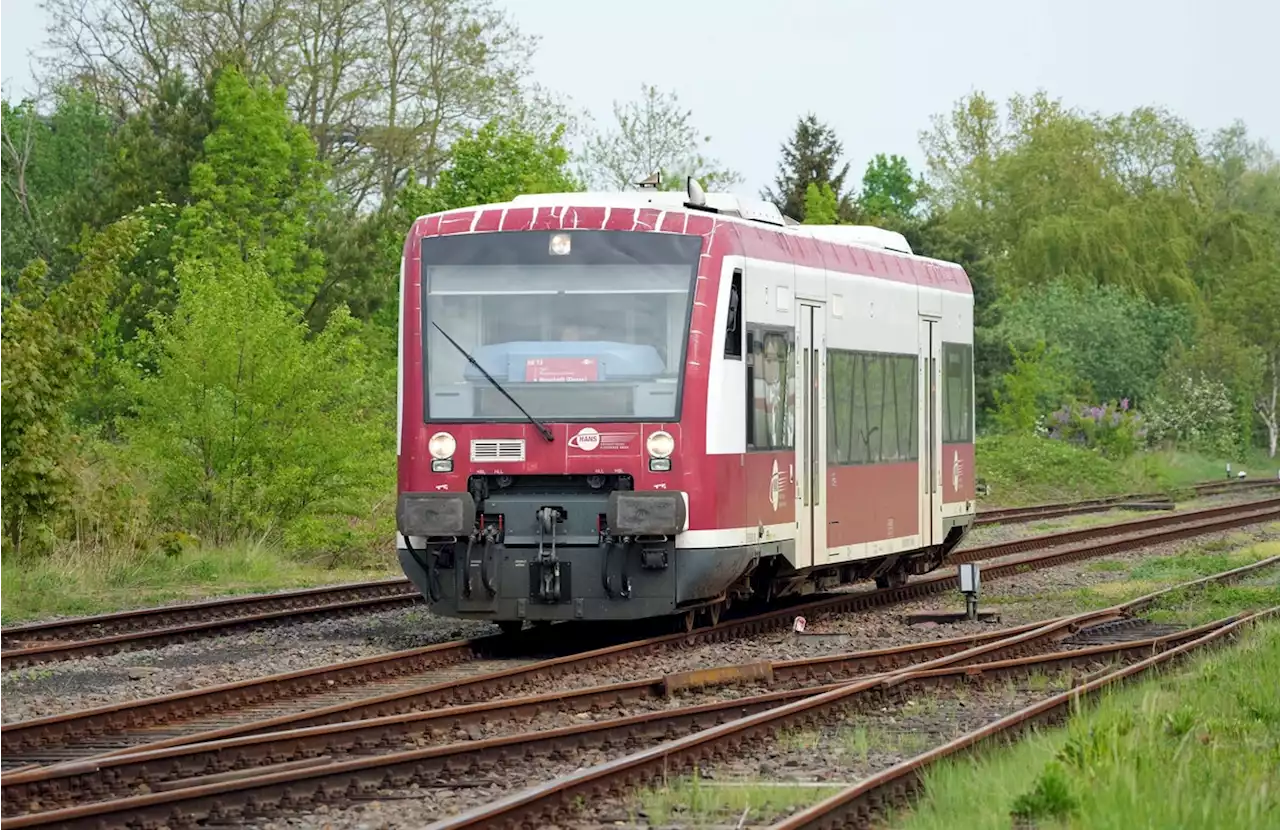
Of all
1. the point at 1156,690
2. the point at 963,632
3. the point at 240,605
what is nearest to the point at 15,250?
the point at 240,605

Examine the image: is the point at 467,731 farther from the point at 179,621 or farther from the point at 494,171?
the point at 494,171

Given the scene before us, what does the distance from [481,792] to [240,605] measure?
9939mm

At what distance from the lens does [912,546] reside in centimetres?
1972

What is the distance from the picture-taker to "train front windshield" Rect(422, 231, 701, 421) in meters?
14.7

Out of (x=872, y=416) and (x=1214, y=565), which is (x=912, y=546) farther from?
(x=1214, y=565)

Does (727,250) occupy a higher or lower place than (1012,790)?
higher

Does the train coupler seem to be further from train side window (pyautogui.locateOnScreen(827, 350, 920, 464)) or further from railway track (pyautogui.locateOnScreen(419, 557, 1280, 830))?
train side window (pyautogui.locateOnScreen(827, 350, 920, 464))

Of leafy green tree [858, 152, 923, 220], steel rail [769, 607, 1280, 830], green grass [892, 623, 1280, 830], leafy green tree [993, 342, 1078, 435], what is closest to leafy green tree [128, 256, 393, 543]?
steel rail [769, 607, 1280, 830]

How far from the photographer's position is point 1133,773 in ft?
28.1

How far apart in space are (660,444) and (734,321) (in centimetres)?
122

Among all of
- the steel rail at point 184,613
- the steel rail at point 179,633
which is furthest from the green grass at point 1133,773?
the steel rail at point 184,613

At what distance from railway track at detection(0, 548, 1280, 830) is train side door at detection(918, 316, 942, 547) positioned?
18.9ft

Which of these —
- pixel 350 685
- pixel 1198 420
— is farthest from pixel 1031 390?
pixel 350 685

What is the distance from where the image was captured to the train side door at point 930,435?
2005cm
